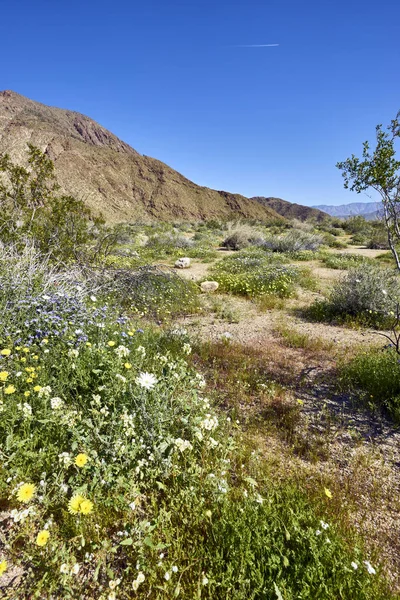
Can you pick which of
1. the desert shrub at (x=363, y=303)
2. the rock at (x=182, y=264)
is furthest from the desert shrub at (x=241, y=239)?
the desert shrub at (x=363, y=303)

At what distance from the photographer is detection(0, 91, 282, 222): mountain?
47.4 metres

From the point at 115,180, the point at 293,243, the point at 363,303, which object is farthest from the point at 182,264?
the point at 115,180

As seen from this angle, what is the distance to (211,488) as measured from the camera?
1.90 metres

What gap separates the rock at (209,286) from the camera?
8539mm

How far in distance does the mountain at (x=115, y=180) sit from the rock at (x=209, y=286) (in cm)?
3596

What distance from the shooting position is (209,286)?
28.2 feet

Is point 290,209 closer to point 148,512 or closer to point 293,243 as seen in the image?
point 293,243

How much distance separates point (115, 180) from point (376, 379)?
196 ft

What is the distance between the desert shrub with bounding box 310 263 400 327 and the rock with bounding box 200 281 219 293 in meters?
2.98

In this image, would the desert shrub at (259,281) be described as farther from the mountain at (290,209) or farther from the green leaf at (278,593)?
the mountain at (290,209)

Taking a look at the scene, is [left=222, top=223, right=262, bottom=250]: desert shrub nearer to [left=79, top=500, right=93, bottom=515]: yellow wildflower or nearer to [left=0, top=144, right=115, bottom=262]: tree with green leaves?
[left=0, top=144, right=115, bottom=262]: tree with green leaves

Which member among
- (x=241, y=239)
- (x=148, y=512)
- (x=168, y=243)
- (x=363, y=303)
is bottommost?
(x=148, y=512)

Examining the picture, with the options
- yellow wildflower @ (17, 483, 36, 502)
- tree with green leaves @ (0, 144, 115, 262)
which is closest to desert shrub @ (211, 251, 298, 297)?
tree with green leaves @ (0, 144, 115, 262)

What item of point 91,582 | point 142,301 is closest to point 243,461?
point 91,582
